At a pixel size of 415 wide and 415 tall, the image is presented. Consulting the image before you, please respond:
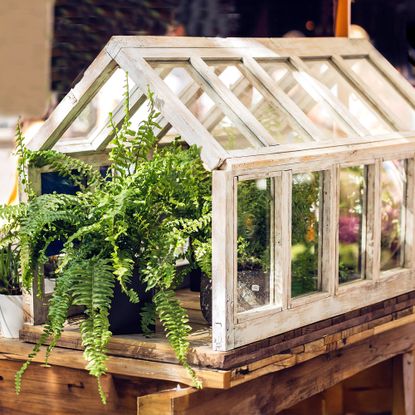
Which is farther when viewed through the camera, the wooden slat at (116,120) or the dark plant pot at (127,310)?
the wooden slat at (116,120)

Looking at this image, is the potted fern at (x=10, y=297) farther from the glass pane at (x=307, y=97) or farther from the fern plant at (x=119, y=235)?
the glass pane at (x=307, y=97)

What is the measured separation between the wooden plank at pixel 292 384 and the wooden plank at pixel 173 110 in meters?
0.71

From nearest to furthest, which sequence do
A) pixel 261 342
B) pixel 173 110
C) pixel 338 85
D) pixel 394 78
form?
pixel 173 110, pixel 261 342, pixel 338 85, pixel 394 78

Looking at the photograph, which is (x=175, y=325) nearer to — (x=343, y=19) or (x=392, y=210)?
(x=392, y=210)

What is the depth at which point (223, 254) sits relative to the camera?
2195mm

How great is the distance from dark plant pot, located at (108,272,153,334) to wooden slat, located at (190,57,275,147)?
1.85ft

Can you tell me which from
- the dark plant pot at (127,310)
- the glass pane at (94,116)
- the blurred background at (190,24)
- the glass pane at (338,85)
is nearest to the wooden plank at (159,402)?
the dark plant pot at (127,310)

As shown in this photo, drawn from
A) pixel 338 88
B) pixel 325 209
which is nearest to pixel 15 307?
pixel 325 209

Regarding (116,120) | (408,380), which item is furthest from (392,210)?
(116,120)

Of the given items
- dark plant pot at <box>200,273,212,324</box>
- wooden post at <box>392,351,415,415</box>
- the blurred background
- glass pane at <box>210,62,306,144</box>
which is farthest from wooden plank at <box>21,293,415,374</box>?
the blurred background

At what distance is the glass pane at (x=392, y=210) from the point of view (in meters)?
3.06

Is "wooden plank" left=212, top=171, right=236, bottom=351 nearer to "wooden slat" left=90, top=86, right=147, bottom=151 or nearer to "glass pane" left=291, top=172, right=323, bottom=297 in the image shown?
"glass pane" left=291, top=172, right=323, bottom=297

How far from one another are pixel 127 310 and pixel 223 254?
462mm

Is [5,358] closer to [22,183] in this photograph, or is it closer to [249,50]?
[22,183]
